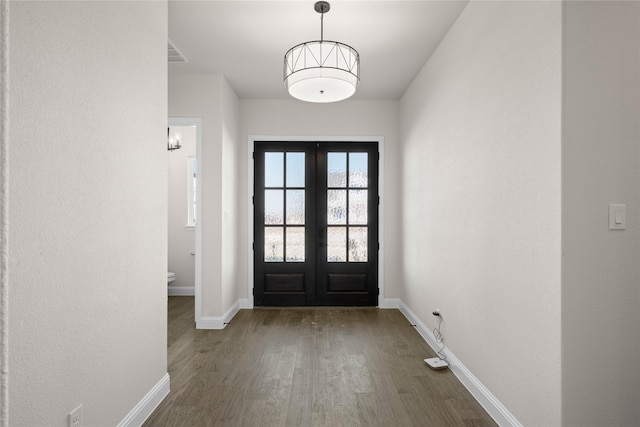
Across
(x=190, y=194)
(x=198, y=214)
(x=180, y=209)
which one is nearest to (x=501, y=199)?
(x=198, y=214)

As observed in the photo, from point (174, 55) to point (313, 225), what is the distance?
8.34 feet

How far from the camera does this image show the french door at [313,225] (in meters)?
5.07

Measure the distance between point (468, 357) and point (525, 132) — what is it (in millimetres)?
1618

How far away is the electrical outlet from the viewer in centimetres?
158

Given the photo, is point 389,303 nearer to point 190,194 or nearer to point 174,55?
point 190,194

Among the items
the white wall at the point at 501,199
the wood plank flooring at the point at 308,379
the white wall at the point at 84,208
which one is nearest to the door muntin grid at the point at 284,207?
the wood plank flooring at the point at 308,379

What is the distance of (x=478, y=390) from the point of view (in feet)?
8.21

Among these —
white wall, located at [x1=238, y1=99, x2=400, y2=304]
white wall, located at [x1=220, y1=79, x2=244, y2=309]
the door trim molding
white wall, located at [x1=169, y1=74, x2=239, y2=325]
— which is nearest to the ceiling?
white wall, located at [x1=169, y1=74, x2=239, y2=325]

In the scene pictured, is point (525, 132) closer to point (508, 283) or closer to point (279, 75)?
point (508, 283)

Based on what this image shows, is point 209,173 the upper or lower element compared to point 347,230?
upper

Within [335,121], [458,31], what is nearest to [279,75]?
[335,121]

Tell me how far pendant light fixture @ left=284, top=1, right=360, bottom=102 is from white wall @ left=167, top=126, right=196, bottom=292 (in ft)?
12.2

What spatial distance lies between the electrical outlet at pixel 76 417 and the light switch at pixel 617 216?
7.98 ft

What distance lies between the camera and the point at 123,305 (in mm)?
1997
